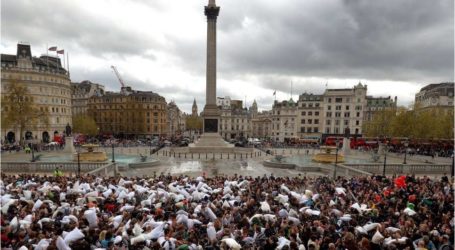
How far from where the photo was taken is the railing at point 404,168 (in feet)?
94.5

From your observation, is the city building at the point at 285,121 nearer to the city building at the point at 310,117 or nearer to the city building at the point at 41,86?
the city building at the point at 310,117

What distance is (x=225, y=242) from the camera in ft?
27.6

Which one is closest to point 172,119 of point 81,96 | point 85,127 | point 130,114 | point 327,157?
point 130,114

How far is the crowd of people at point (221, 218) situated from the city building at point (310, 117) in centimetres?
8011

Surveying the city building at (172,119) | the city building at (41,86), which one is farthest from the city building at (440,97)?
the city building at (41,86)

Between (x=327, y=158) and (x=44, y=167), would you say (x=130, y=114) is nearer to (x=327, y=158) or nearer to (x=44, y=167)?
(x=44, y=167)

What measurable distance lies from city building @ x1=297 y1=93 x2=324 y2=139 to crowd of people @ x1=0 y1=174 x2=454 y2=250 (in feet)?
263

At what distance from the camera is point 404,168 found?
2948 cm

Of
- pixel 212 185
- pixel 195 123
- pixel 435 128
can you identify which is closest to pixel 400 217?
pixel 212 185

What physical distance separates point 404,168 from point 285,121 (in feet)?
234

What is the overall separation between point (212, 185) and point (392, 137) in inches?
2541

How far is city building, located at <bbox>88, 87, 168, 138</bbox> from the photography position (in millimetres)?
101562

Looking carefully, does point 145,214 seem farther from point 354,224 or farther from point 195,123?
point 195,123

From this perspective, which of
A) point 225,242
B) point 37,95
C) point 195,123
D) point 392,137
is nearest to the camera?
point 225,242
